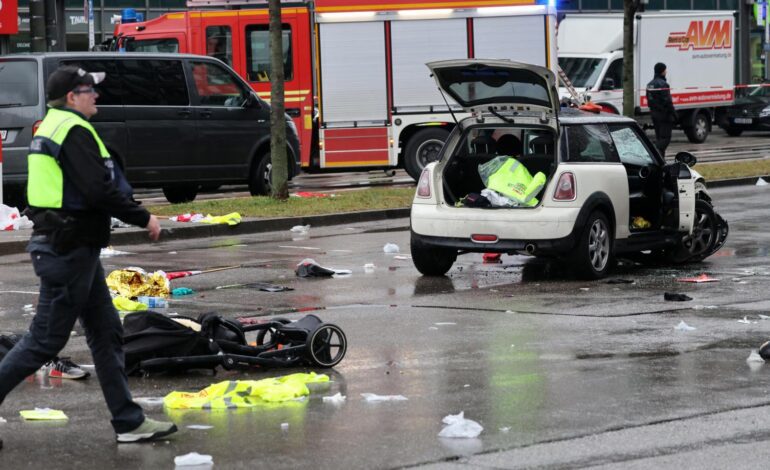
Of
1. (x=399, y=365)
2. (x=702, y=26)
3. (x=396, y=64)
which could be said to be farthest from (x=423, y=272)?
(x=702, y=26)

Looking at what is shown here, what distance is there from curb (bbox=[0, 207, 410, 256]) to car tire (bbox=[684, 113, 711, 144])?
1820 cm

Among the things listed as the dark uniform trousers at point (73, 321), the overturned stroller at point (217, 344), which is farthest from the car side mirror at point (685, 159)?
the dark uniform trousers at point (73, 321)

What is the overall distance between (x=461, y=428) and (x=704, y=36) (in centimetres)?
3096

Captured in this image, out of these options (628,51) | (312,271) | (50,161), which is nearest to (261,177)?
(628,51)

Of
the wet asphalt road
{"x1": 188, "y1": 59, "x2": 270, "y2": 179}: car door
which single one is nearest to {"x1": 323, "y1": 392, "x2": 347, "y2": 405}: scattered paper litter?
the wet asphalt road

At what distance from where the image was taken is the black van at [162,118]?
1781 cm

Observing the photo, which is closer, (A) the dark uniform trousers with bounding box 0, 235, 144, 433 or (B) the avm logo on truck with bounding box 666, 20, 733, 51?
(A) the dark uniform trousers with bounding box 0, 235, 144, 433

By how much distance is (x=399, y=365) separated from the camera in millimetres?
8438

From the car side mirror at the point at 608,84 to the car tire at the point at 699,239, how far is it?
796 inches

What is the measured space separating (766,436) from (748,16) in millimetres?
46647

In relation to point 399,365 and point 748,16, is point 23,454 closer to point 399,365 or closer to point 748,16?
point 399,365

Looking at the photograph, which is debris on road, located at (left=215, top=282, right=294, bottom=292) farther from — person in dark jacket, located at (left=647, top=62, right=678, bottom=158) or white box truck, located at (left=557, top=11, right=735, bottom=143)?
white box truck, located at (left=557, top=11, right=735, bottom=143)

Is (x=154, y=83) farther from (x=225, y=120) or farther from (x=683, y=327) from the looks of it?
(x=683, y=327)

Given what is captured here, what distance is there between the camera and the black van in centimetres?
1781
